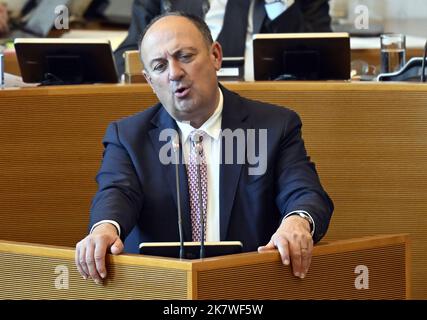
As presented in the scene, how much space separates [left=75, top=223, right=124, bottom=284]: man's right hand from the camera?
223 centimetres

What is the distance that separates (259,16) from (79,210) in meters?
1.68

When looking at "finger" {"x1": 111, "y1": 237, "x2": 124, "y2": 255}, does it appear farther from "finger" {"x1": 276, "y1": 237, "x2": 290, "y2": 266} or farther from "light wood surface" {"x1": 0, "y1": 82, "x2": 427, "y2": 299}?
"light wood surface" {"x1": 0, "y1": 82, "x2": 427, "y2": 299}

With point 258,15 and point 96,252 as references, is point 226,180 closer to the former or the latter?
point 96,252

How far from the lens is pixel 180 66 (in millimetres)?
2811

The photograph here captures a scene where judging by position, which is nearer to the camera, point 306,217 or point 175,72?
point 306,217

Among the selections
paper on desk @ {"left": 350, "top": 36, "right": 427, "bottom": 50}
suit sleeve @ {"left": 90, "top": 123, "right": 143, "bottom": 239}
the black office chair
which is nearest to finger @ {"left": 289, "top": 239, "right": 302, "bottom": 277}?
suit sleeve @ {"left": 90, "top": 123, "right": 143, "bottom": 239}

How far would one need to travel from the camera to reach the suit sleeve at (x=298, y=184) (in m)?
2.61

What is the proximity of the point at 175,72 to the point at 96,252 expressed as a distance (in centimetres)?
69

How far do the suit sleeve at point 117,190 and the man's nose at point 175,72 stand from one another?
0.25 metres

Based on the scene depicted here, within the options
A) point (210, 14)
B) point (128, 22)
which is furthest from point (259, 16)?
point (128, 22)

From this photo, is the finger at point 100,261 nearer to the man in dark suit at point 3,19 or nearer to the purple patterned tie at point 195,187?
the purple patterned tie at point 195,187

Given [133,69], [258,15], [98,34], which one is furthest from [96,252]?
[98,34]

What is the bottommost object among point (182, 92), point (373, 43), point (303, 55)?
point (373, 43)

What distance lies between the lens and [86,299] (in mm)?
2246
